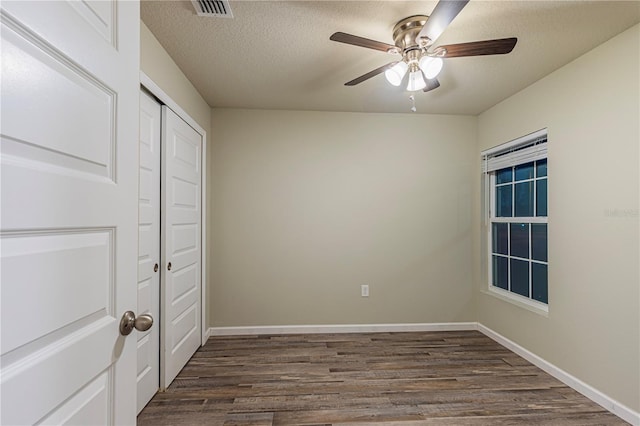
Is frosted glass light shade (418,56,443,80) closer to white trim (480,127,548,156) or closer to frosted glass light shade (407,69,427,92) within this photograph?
frosted glass light shade (407,69,427,92)

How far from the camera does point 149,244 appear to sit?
6.98 ft

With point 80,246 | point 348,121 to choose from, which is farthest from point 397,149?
point 80,246

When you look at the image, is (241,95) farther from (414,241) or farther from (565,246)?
(565,246)

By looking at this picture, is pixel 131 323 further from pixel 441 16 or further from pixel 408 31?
pixel 408 31

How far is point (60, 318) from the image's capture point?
67cm

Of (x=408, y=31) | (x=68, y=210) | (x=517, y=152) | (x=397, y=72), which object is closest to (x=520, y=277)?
(x=517, y=152)

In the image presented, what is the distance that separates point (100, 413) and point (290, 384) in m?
1.81

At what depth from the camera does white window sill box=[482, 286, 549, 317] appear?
8.80ft

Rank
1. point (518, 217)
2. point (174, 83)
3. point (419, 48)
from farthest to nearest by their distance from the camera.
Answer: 1. point (518, 217)
2. point (174, 83)
3. point (419, 48)

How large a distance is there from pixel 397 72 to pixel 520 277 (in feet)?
7.75

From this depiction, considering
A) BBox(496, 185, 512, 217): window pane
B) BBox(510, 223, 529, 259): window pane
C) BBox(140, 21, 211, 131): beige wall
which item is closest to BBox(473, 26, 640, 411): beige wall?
BBox(510, 223, 529, 259): window pane

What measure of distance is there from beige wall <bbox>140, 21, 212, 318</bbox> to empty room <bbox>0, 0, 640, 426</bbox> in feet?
0.07

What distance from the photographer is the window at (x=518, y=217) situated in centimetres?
276

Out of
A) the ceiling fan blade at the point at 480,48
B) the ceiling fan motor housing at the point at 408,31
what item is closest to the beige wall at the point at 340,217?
the ceiling fan motor housing at the point at 408,31
